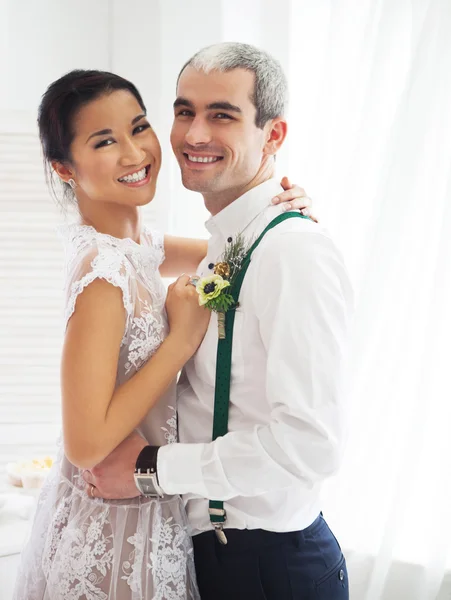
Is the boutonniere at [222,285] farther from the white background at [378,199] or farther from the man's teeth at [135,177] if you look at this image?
the white background at [378,199]

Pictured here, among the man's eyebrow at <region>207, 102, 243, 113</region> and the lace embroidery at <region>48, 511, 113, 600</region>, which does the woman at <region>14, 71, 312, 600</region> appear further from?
the man's eyebrow at <region>207, 102, 243, 113</region>

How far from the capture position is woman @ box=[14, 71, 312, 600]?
1590mm

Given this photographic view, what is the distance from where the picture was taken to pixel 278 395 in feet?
4.94

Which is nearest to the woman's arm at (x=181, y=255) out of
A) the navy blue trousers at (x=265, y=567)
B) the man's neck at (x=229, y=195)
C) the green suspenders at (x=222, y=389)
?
the man's neck at (x=229, y=195)

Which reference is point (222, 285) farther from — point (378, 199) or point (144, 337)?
point (378, 199)

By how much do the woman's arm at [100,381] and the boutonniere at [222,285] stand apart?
138 millimetres

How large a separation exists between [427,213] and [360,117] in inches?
15.9

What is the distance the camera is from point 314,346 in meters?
1.50

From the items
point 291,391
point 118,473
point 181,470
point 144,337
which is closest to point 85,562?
point 118,473

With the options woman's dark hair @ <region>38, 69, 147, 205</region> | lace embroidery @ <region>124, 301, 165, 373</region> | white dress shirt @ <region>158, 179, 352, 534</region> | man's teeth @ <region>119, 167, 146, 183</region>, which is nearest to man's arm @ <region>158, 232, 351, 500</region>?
white dress shirt @ <region>158, 179, 352, 534</region>

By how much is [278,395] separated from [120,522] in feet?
1.67

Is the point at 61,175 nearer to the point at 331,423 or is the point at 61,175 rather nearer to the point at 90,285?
the point at 90,285

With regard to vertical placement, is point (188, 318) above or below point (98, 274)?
below

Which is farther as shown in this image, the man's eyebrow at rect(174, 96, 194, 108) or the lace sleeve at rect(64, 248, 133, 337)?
the man's eyebrow at rect(174, 96, 194, 108)
